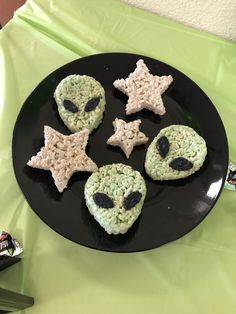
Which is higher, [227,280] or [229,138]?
[229,138]

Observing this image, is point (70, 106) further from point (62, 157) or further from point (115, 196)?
point (115, 196)

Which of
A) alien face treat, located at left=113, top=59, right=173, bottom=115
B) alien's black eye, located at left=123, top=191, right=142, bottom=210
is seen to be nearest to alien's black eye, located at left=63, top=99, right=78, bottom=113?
alien face treat, located at left=113, top=59, right=173, bottom=115

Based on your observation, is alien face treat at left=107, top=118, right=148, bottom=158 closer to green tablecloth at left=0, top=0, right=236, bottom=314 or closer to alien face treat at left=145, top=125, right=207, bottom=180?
alien face treat at left=145, top=125, right=207, bottom=180

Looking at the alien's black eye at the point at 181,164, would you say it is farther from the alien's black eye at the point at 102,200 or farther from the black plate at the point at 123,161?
the alien's black eye at the point at 102,200

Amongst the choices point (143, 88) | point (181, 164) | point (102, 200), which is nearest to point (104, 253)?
point (102, 200)

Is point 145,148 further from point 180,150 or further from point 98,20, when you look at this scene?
point 98,20

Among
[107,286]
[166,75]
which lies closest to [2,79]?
[166,75]

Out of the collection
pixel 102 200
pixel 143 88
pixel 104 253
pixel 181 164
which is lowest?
pixel 104 253
